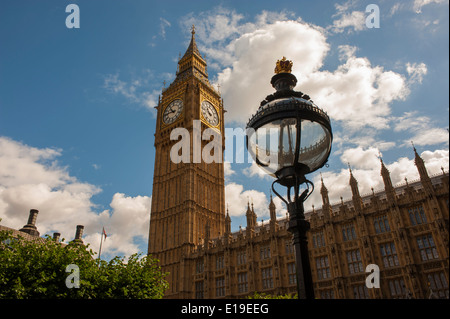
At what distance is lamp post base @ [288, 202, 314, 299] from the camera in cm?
496

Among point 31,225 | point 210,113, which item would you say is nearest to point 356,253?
point 210,113

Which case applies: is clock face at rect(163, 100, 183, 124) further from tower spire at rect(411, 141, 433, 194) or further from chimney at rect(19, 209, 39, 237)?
tower spire at rect(411, 141, 433, 194)

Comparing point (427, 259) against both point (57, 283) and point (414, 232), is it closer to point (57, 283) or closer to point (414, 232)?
point (414, 232)

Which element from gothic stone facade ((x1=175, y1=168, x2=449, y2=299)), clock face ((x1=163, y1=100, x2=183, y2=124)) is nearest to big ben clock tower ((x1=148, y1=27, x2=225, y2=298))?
clock face ((x1=163, y1=100, x2=183, y2=124))

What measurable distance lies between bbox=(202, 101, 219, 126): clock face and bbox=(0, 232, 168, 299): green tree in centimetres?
3992

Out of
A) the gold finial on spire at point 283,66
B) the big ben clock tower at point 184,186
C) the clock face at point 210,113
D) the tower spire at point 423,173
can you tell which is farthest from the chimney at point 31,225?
the gold finial on spire at point 283,66

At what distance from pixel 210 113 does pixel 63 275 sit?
47109 mm

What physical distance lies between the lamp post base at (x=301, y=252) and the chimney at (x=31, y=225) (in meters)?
77.0

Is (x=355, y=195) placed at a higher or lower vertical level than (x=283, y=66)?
higher

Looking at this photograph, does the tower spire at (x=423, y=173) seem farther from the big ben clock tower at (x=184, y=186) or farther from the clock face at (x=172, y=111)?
the clock face at (x=172, y=111)

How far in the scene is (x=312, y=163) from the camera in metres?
5.86

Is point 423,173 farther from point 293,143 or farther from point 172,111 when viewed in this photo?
point 172,111

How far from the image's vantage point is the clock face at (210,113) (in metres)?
64.1

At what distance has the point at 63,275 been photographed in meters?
22.2
